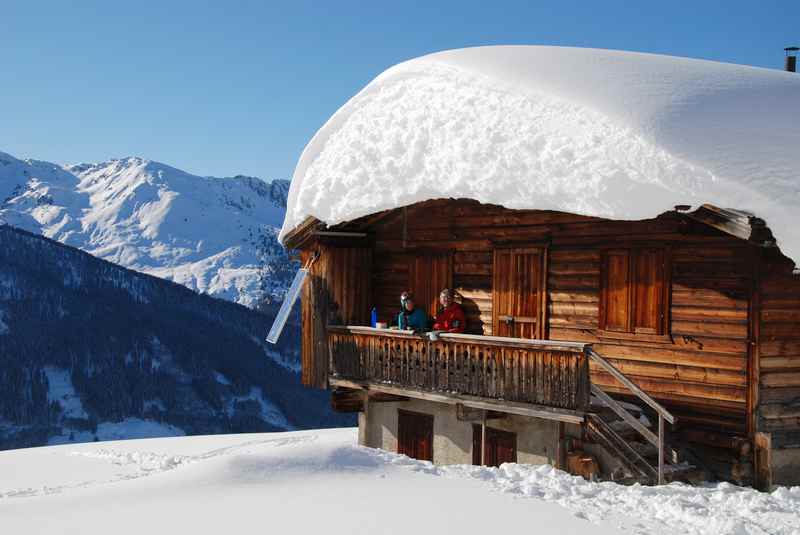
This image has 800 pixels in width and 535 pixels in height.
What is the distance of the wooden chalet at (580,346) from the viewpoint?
39.9 feet

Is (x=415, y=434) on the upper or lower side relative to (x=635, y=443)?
lower

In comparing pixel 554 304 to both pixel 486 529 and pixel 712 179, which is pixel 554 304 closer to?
pixel 712 179

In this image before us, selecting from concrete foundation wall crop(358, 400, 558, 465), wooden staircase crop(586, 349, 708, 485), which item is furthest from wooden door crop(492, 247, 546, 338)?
wooden staircase crop(586, 349, 708, 485)

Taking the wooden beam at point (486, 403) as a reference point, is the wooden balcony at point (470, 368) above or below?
above

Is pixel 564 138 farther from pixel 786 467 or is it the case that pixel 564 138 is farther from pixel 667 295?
pixel 786 467

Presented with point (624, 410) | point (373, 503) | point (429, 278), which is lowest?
point (373, 503)

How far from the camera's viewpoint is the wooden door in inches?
592

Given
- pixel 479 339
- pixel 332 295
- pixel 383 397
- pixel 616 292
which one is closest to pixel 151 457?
pixel 332 295

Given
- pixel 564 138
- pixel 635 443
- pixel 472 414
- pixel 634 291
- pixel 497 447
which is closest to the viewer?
pixel 635 443

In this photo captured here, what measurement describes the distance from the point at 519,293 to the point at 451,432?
309 cm

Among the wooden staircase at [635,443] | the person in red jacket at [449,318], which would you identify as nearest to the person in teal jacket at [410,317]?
the person in red jacket at [449,318]

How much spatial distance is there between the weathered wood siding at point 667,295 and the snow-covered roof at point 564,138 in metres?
1.36

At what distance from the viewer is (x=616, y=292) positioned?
13.7 m

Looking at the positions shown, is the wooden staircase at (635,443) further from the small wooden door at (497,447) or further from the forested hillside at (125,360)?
the forested hillside at (125,360)
